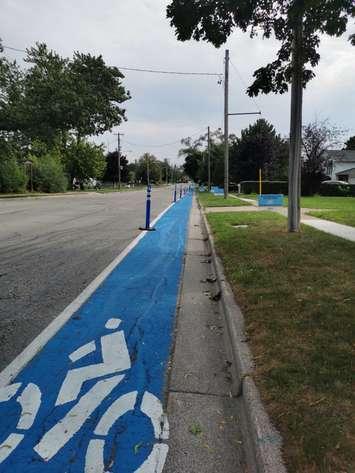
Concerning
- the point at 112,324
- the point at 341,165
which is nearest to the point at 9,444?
the point at 112,324

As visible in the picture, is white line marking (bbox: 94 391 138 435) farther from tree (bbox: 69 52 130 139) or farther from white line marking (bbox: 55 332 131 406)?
tree (bbox: 69 52 130 139)

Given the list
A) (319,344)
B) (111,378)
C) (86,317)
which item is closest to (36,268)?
(86,317)

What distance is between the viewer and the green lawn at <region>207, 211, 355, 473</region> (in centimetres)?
276

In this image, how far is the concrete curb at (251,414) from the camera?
8.69 ft

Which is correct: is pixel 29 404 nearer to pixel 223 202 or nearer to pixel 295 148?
pixel 295 148

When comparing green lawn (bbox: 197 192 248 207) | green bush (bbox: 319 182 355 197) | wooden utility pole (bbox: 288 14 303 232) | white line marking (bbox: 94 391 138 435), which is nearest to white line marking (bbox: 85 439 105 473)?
white line marking (bbox: 94 391 138 435)

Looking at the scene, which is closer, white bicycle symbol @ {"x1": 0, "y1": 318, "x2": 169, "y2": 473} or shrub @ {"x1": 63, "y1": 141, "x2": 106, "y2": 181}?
white bicycle symbol @ {"x1": 0, "y1": 318, "x2": 169, "y2": 473}

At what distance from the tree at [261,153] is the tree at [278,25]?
137ft

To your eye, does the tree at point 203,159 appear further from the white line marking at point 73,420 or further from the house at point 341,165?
the white line marking at point 73,420

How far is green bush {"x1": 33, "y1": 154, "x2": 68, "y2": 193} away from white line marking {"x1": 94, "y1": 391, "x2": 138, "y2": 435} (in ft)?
182

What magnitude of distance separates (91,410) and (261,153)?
51.1 meters

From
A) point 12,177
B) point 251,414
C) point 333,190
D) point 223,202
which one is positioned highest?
point 12,177

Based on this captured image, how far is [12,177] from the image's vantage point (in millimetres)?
48844

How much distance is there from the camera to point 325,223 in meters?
14.3
